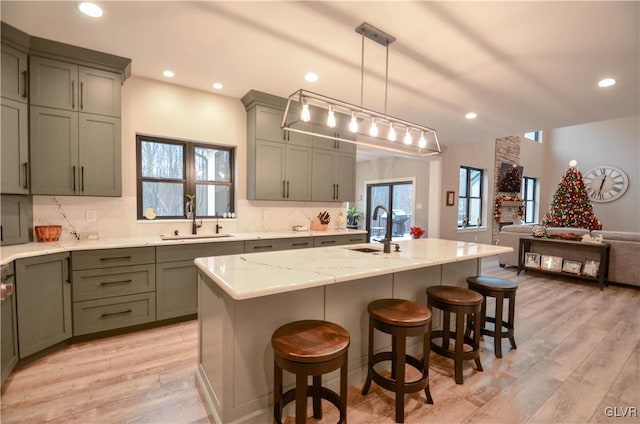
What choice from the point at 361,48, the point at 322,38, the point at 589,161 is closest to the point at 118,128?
the point at 322,38

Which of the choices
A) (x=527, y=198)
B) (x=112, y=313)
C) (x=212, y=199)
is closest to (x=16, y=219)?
(x=112, y=313)

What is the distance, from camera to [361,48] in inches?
104

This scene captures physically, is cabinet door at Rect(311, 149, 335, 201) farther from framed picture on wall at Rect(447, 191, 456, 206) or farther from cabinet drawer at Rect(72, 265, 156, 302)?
framed picture on wall at Rect(447, 191, 456, 206)

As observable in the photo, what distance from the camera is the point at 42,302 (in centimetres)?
235

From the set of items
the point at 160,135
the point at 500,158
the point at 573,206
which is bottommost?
the point at 573,206

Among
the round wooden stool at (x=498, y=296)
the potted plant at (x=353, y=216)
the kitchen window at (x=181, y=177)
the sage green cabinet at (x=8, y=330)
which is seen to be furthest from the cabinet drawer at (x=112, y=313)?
the potted plant at (x=353, y=216)

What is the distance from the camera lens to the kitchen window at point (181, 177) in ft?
11.5

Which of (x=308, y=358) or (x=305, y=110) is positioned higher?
(x=305, y=110)

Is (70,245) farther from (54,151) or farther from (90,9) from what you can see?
(90,9)

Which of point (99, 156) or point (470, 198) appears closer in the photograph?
point (99, 156)

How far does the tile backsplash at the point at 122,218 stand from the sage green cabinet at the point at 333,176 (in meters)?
0.51

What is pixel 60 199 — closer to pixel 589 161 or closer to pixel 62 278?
pixel 62 278

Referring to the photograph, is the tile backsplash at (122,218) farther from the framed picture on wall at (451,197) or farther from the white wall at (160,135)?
the framed picture on wall at (451,197)
